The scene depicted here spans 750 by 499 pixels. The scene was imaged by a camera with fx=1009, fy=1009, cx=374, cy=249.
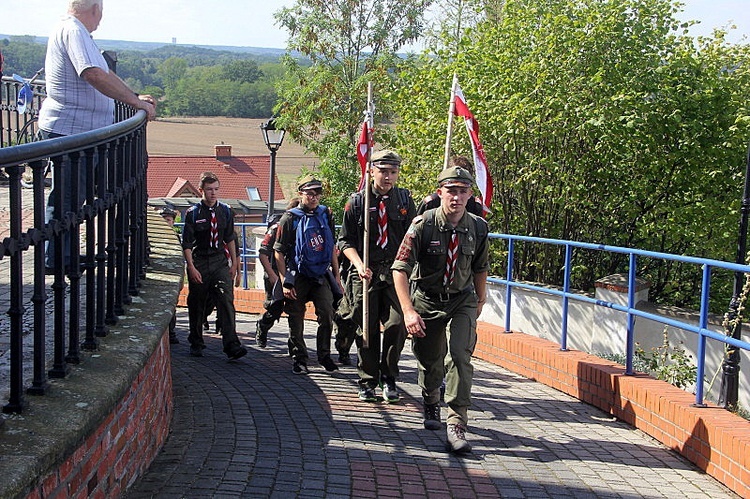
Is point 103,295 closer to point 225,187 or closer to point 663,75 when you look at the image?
point 663,75

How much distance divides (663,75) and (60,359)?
20150 mm

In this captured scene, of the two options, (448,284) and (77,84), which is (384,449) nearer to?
(448,284)

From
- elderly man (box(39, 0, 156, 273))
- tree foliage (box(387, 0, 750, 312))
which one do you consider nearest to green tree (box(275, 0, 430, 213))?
tree foliage (box(387, 0, 750, 312))

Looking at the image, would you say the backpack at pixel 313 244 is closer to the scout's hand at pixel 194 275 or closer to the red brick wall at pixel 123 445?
the scout's hand at pixel 194 275

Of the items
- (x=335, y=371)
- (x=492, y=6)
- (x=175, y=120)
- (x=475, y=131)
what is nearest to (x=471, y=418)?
(x=335, y=371)

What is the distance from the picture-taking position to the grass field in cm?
10169

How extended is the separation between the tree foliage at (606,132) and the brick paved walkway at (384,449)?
14.3 m

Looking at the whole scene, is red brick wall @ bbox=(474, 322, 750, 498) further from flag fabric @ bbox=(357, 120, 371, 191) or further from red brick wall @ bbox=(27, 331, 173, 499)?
red brick wall @ bbox=(27, 331, 173, 499)

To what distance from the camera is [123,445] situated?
4.64 m

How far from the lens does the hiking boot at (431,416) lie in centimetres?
691

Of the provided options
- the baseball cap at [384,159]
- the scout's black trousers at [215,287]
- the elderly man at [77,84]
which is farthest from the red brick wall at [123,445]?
the scout's black trousers at [215,287]

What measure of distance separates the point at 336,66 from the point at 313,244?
38.0 meters

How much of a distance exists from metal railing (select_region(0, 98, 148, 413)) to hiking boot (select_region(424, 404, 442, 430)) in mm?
2134

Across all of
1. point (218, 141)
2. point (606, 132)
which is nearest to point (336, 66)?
point (606, 132)
